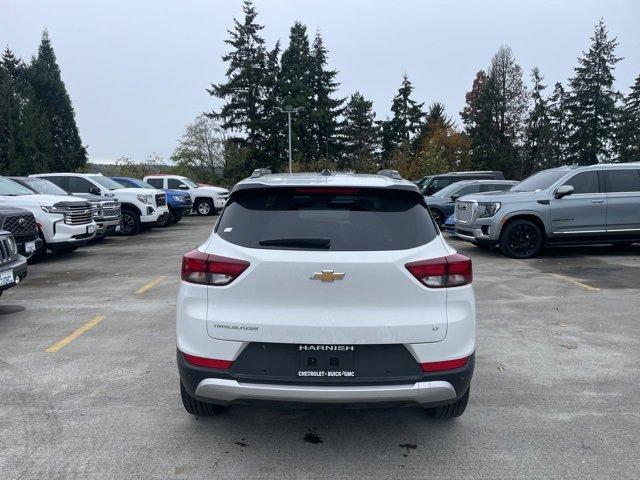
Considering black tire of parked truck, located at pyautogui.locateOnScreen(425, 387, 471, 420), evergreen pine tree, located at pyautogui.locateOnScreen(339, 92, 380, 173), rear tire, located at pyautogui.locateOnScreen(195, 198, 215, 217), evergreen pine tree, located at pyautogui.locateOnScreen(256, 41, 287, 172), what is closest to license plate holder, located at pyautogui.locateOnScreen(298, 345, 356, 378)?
black tire of parked truck, located at pyautogui.locateOnScreen(425, 387, 471, 420)

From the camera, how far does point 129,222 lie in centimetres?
1845

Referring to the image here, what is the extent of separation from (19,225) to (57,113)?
71.2m

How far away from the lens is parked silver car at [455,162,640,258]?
464 inches

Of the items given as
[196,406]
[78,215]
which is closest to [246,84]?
[78,215]

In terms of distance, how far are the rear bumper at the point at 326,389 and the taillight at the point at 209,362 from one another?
0.02 metres

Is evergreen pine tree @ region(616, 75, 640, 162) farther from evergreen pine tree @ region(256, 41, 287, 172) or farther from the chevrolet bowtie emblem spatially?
the chevrolet bowtie emblem

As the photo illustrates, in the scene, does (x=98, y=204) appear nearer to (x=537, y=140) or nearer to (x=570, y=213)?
(x=570, y=213)

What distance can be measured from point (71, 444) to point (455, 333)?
259cm

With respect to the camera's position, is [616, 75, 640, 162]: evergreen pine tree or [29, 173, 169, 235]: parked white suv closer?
[29, 173, 169, 235]: parked white suv

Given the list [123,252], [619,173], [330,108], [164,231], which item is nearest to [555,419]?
[619,173]

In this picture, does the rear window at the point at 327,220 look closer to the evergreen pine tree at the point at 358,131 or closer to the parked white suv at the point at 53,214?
the parked white suv at the point at 53,214

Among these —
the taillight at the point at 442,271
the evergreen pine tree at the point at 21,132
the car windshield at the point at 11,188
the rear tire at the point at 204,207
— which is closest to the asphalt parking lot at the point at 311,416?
the taillight at the point at 442,271

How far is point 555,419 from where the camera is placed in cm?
405

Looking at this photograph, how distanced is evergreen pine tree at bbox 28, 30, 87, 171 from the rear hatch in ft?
242
